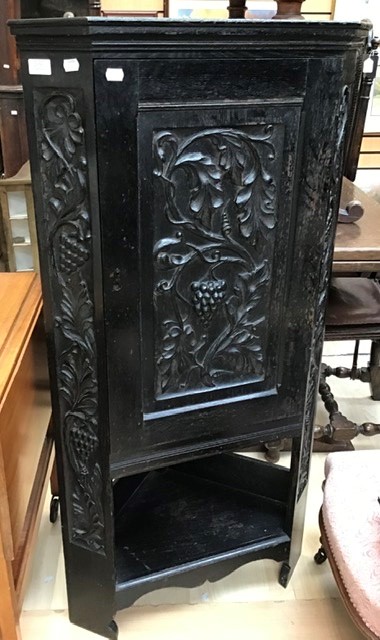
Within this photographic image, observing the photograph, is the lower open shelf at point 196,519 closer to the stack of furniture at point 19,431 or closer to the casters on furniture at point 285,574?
the casters on furniture at point 285,574

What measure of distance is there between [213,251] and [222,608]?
84 cm

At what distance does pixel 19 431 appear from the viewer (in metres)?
1.23

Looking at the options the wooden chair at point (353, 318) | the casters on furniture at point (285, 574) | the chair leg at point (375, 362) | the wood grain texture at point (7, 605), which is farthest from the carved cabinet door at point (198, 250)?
the chair leg at point (375, 362)

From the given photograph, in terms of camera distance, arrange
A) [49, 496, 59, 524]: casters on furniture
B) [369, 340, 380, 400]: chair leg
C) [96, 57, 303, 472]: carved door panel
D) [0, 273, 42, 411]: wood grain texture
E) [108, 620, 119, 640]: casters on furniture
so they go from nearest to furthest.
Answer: [96, 57, 303, 472]: carved door panel
[0, 273, 42, 411]: wood grain texture
[108, 620, 119, 640]: casters on furniture
[49, 496, 59, 524]: casters on furniture
[369, 340, 380, 400]: chair leg

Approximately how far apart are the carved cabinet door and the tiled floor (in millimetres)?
448

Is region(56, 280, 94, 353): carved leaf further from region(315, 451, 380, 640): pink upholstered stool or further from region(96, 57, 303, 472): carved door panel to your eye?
region(315, 451, 380, 640): pink upholstered stool

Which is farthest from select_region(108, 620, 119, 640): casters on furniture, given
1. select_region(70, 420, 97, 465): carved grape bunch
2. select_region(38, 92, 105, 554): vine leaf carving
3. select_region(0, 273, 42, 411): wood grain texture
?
select_region(0, 273, 42, 411): wood grain texture

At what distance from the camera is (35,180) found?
3.15ft

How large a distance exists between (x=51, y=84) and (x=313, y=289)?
564mm

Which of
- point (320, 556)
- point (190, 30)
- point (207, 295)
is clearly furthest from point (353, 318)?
Answer: point (190, 30)

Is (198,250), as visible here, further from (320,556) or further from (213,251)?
(320,556)

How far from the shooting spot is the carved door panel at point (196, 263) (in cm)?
94

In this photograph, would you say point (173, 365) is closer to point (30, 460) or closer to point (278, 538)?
point (30, 460)

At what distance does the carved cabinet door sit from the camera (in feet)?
3.02
